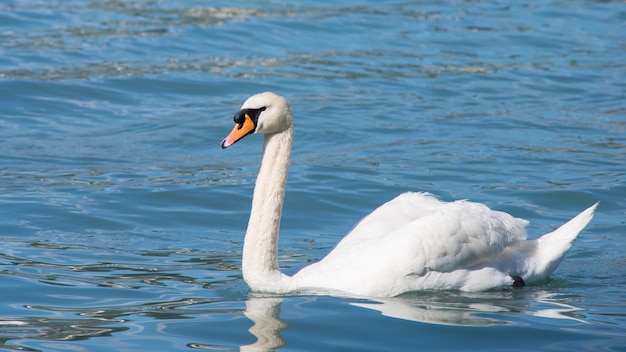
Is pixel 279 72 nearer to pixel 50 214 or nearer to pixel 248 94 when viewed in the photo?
pixel 248 94

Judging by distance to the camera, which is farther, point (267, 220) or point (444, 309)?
point (267, 220)

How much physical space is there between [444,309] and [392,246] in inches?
20.7

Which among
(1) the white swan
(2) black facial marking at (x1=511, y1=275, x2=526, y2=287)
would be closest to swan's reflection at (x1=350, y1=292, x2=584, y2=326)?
(1) the white swan

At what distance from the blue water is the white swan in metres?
0.14

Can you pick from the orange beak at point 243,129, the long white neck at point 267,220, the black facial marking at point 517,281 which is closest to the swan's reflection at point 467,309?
the black facial marking at point 517,281

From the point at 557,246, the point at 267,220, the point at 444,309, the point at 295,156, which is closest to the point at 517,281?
the point at 557,246

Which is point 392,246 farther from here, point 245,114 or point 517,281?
point 245,114

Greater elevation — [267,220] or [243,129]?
[243,129]

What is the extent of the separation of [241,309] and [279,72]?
955cm

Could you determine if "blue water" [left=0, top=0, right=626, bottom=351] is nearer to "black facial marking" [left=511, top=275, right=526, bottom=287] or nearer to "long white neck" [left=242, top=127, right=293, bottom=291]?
"black facial marking" [left=511, top=275, right=526, bottom=287]

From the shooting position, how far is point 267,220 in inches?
288

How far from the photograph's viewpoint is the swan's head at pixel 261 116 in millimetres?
6887

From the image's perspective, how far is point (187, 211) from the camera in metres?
9.66

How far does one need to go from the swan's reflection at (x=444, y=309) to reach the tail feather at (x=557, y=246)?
1.12ft
